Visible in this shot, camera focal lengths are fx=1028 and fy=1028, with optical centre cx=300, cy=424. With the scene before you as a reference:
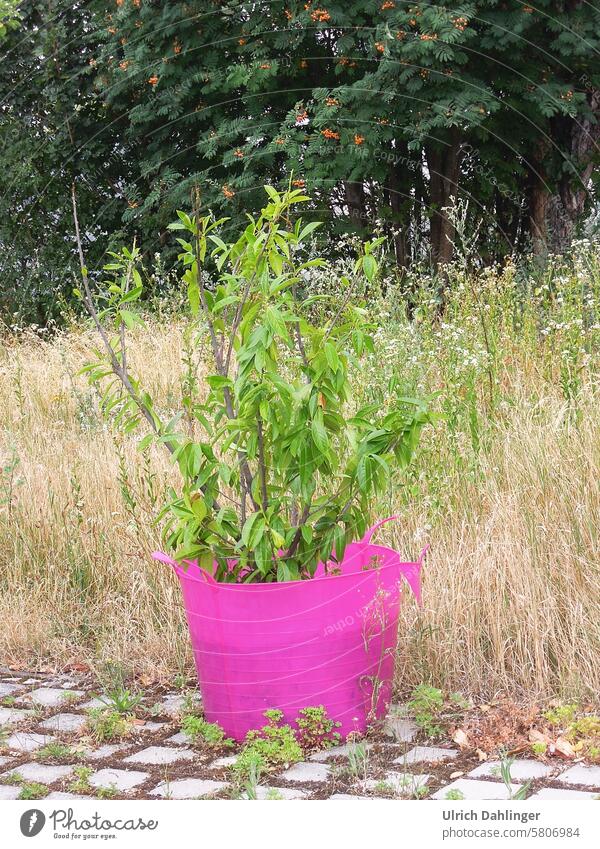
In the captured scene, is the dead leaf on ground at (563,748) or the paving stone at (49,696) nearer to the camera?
the dead leaf on ground at (563,748)

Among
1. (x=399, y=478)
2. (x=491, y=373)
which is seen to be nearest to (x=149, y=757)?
(x=399, y=478)

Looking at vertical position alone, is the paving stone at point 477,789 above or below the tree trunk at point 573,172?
below

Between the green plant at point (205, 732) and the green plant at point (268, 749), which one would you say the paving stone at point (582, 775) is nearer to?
the green plant at point (268, 749)

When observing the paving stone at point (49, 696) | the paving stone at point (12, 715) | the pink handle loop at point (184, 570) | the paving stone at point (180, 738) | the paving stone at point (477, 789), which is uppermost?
the pink handle loop at point (184, 570)

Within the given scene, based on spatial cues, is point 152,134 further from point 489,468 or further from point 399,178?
point 489,468

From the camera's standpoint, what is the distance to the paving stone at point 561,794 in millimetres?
2547

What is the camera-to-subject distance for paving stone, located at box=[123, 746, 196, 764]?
2.99 meters

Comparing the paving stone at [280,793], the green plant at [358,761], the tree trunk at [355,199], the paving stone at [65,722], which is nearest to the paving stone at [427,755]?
the green plant at [358,761]

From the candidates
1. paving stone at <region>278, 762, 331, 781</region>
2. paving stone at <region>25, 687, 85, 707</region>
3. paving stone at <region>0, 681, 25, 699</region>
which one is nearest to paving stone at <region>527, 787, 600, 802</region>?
paving stone at <region>278, 762, 331, 781</region>

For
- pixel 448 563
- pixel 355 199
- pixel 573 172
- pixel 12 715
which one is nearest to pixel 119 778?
pixel 12 715

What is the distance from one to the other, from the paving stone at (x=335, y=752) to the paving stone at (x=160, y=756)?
365 mm

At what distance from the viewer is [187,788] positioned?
2.75m

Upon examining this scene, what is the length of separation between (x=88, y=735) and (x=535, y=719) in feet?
4.52

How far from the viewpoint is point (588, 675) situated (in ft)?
10.4
